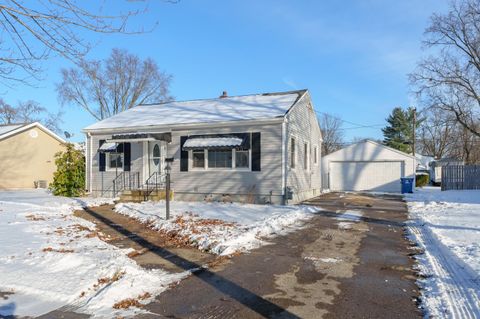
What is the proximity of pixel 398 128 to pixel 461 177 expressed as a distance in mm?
39029

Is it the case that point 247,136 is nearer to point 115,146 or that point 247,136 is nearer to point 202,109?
point 202,109

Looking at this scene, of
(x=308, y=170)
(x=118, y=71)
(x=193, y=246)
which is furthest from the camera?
(x=118, y=71)

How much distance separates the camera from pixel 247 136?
15.1 m

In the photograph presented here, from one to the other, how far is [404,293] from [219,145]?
11.0 metres

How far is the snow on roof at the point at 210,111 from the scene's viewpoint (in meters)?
15.9

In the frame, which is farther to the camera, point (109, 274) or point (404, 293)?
point (109, 274)

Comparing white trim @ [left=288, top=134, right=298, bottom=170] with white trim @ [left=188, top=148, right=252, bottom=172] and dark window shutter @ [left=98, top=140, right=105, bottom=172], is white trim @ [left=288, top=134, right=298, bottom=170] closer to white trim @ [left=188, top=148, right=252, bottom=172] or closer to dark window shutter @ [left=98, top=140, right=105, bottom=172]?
white trim @ [left=188, top=148, right=252, bottom=172]

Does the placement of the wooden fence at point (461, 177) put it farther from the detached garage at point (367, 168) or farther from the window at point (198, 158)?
the window at point (198, 158)

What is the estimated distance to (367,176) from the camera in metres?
26.7

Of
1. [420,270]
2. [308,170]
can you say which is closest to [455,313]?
[420,270]

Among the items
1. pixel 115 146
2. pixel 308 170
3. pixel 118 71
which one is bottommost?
pixel 308 170

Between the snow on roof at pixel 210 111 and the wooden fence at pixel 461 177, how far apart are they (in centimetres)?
1148

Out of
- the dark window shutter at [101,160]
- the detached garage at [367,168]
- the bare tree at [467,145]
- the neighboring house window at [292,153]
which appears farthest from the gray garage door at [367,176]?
the bare tree at [467,145]

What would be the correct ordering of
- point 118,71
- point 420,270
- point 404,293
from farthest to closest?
1. point 118,71
2. point 420,270
3. point 404,293
